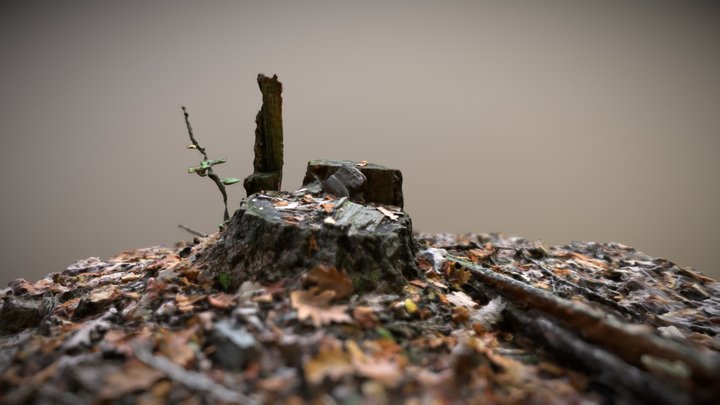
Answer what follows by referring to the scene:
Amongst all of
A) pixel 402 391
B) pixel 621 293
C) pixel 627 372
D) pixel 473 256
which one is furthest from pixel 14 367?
pixel 621 293

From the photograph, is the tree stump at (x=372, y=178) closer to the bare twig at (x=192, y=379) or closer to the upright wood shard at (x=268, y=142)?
the upright wood shard at (x=268, y=142)

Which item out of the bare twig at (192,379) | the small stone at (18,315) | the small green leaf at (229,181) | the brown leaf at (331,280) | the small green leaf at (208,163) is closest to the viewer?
the bare twig at (192,379)

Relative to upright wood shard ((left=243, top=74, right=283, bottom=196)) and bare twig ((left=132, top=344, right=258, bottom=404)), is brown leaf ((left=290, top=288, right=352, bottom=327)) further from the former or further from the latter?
upright wood shard ((left=243, top=74, right=283, bottom=196))

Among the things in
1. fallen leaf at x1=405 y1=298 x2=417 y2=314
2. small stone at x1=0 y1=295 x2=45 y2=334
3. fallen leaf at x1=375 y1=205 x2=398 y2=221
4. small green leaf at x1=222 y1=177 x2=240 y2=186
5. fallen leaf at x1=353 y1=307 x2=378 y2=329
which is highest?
small green leaf at x1=222 y1=177 x2=240 y2=186

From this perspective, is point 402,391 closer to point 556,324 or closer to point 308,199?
point 556,324

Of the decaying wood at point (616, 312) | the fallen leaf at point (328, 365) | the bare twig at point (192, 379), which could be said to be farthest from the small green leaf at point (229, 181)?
the fallen leaf at point (328, 365)

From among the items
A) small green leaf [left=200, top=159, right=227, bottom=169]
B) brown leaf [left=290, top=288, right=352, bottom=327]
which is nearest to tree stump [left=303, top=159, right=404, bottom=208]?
small green leaf [left=200, top=159, right=227, bottom=169]
